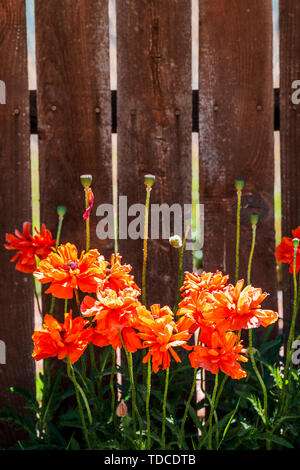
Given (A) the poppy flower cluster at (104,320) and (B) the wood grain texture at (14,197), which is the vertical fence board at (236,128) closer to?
(B) the wood grain texture at (14,197)

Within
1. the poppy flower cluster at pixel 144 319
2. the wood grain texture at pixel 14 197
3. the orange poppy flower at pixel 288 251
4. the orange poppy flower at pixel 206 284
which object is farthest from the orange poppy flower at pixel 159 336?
the wood grain texture at pixel 14 197

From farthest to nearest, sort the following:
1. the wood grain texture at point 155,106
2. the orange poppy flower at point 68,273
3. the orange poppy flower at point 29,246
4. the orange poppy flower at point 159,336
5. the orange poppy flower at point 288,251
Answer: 1. the wood grain texture at point 155,106
2. the orange poppy flower at point 29,246
3. the orange poppy flower at point 288,251
4. the orange poppy flower at point 68,273
5. the orange poppy flower at point 159,336

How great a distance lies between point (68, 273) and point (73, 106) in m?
0.90

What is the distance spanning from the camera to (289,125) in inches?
79.4

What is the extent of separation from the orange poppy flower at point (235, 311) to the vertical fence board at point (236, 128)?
81 centimetres

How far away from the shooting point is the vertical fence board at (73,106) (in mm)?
1980

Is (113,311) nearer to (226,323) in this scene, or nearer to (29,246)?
(226,323)

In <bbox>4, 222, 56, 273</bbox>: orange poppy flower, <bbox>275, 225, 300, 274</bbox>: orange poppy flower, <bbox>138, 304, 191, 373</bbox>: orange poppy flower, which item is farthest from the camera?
<bbox>4, 222, 56, 273</bbox>: orange poppy flower

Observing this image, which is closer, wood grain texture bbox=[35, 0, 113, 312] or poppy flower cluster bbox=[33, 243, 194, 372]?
poppy flower cluster bbox=[33, 243, 194, 372]

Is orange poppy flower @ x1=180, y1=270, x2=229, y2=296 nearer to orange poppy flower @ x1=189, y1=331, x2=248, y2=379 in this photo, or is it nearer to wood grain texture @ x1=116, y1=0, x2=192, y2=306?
orange poppy flower @ x1=189, y1=331, x2=248, y2=379

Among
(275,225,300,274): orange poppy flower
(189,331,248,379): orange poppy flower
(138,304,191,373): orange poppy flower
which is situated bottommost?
(189,331,248,379): orange poppy flower

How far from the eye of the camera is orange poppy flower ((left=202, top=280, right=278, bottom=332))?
47.3 inches

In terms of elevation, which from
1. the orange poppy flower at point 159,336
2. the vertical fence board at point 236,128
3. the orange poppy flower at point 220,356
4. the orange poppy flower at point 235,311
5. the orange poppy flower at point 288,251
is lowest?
the orange poppy flower at point 220,356

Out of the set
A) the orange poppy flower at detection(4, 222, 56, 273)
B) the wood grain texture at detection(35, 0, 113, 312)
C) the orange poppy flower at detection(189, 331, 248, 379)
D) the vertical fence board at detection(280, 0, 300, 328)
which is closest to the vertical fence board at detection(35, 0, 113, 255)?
the wood grain texture at detection(35, 0, 113, 312)
